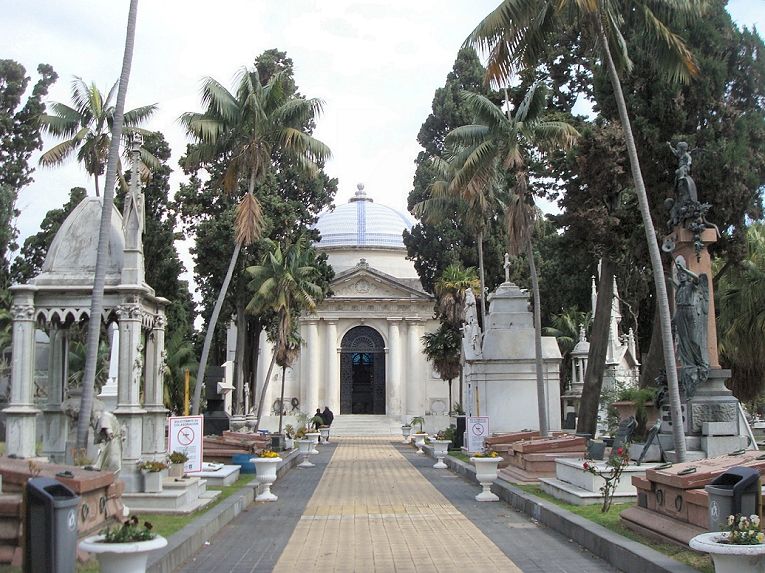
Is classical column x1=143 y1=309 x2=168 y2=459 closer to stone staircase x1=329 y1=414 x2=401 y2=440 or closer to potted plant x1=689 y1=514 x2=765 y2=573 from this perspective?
potted plant x1=689 y1=514 x2=765 y2=573

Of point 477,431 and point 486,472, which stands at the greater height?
point 477,431

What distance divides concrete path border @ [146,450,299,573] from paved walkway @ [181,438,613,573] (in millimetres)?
134

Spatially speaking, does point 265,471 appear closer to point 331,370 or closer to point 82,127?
point 82,127

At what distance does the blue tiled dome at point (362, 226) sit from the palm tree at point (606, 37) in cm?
4697

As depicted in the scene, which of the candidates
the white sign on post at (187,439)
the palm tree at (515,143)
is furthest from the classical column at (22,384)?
the palm tree at (515,143)

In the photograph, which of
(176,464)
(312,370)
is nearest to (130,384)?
(176,464)

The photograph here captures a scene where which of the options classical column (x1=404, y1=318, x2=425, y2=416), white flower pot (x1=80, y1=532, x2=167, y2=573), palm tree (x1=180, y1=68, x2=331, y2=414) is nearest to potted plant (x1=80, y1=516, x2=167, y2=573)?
white flower pot (x1=80, y1=532, x2=167, y2=573)

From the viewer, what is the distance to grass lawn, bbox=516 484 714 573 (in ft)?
25.6

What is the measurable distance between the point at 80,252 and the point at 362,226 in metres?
50.7

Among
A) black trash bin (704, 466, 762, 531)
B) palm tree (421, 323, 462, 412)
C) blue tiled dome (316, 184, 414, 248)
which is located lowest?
black trash bin (704, 466, 762, 531)

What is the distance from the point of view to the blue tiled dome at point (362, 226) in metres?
63.0

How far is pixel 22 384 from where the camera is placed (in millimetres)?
12516

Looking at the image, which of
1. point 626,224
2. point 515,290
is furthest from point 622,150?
point 515,290

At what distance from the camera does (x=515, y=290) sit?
2781 cm
